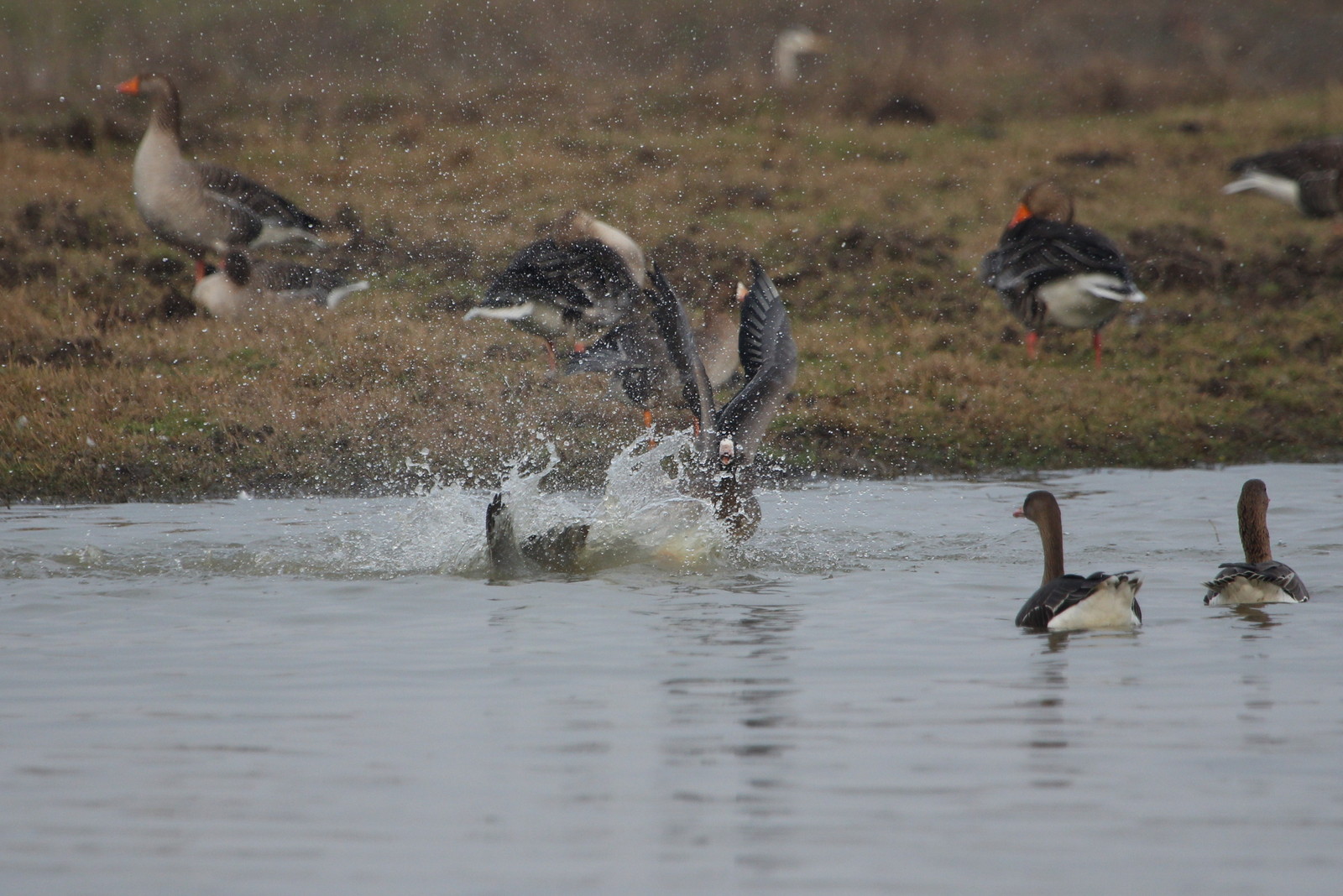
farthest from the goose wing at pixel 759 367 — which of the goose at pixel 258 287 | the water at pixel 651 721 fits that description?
the goose at pixel 258 287

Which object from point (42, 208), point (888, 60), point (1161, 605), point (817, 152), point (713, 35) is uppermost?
point (713, 35)

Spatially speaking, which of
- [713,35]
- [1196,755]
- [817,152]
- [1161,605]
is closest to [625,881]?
[1196,755]

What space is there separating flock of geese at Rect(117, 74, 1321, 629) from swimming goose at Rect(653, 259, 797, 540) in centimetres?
1

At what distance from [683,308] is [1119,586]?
4.02 meters

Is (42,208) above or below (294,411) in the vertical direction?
above

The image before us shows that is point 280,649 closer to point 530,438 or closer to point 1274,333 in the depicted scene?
point 530,438

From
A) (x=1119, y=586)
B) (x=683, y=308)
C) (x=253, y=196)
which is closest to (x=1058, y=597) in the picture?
(x=1119, y=586)

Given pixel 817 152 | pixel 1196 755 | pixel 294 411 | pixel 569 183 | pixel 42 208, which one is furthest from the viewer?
pixel 817 152

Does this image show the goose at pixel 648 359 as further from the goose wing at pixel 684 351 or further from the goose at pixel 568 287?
the goose wing at pixel 684 351

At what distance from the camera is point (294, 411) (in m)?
11.8

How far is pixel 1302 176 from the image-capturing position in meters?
17.5

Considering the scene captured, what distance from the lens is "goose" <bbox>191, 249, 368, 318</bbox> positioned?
45.9ft

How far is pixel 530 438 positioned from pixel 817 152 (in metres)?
9.54

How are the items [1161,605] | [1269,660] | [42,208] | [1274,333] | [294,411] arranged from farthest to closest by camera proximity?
[42,208]
[1274,333]
[294,411]
[1161,605]
[1269,660]
